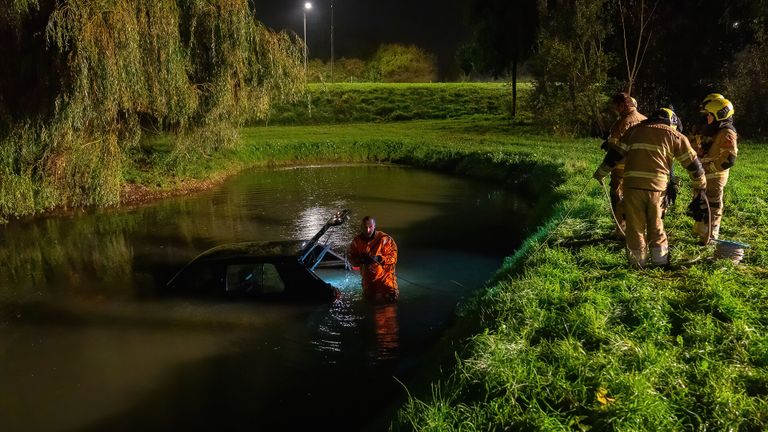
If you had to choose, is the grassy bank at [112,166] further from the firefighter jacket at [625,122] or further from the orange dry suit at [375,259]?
the firefighter jacket at [625,122]

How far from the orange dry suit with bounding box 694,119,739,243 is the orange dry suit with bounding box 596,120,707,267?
46.1 inches

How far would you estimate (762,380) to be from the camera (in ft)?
14.9

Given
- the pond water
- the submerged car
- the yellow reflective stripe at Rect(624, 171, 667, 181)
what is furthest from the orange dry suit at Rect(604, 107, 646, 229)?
the submerged car

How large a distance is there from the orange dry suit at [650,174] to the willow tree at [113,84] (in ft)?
38.2

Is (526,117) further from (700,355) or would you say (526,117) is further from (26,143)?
(700,355)

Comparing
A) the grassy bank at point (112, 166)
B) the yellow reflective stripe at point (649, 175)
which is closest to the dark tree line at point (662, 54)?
the grassy bank at point (112, 166)

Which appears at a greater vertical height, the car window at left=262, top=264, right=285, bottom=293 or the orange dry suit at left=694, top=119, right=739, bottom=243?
the orange dry suit at left=694, top=119, right=739, bottom=243

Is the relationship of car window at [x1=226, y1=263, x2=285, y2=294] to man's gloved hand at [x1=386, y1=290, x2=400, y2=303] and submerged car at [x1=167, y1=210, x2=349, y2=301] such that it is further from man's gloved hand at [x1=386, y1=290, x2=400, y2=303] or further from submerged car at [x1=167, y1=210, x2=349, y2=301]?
man's gloved hand at [x1=386, y1=290, x2=400, y2=303]

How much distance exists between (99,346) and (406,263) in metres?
5.66

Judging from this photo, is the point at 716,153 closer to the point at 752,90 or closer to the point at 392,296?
the point at 392,296

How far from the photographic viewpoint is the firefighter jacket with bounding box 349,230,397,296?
8.52 meters

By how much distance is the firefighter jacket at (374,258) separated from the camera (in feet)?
27.9

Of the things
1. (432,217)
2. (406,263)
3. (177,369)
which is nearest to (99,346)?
(177,369)

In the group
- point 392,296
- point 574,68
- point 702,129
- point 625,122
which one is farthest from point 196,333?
point 574,68
